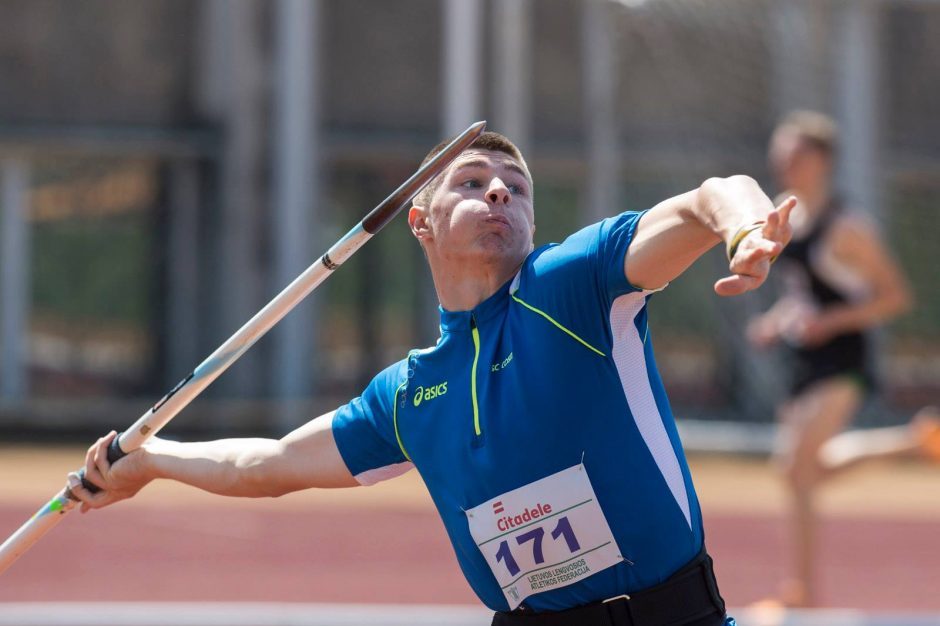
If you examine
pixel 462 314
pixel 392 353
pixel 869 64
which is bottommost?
pixel 462 314

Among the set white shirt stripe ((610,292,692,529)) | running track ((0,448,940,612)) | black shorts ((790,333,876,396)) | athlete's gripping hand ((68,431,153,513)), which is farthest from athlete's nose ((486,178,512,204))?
running track ((0,448,940,612))

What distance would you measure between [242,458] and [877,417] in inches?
627

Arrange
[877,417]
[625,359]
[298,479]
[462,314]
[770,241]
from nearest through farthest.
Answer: [770,241]
[625,359]
[462,314]
[298,479]
[877,417]

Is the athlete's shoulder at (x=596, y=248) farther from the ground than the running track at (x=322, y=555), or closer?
closer

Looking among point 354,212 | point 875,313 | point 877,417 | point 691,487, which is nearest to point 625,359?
point 691,487

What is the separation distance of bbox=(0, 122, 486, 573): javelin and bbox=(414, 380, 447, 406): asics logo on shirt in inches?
13.9

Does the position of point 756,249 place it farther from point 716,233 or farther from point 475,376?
point 475,376

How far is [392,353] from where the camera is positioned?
840 inches

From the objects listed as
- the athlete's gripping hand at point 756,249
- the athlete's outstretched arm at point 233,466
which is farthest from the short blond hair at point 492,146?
the athlete's gripping hand at point 756,249

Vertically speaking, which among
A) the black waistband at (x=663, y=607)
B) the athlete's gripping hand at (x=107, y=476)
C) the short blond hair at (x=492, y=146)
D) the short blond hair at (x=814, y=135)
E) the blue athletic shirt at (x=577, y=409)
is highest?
the short blond hair at (x=814, y=135)

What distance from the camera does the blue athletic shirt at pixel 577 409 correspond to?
3.39 meters

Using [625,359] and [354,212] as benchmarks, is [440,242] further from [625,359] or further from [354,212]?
[354,212]

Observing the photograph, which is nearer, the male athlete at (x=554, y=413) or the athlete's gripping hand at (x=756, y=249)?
the athlete's gripping hand at (x=756, y=249)

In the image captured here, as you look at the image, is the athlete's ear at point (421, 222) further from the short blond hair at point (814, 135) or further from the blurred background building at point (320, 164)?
the blurred background building at point (320, 164)
